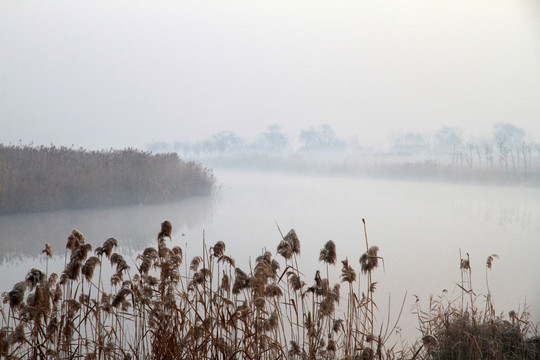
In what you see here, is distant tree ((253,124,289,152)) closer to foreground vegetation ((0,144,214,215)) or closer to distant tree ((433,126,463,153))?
foreground vegetation ((0,144,214,215))

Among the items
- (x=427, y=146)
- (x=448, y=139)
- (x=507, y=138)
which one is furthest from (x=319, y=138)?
(x=507, y=138)

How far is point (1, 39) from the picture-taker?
3766 millimetres

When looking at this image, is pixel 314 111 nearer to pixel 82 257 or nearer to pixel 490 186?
pixel 490 186

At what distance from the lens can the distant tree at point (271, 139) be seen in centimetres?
514

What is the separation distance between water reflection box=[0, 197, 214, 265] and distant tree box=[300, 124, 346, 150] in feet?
4.05

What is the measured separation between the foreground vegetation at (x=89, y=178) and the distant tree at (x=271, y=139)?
0.72 meters

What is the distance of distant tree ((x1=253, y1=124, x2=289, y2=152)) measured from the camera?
514 centimetres

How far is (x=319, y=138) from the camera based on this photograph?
5.22m

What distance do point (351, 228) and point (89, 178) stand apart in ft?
7.79

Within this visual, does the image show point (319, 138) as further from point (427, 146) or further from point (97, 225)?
point (97, 225)

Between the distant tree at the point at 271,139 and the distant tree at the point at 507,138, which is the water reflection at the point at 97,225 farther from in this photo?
the distant tree at the point at 507,138

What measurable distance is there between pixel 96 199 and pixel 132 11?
5.36 ft

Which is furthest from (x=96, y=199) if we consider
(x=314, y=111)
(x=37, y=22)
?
(x=314, y=111)

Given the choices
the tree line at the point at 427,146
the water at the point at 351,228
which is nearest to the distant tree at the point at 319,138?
the tree line at the point at 427,146
